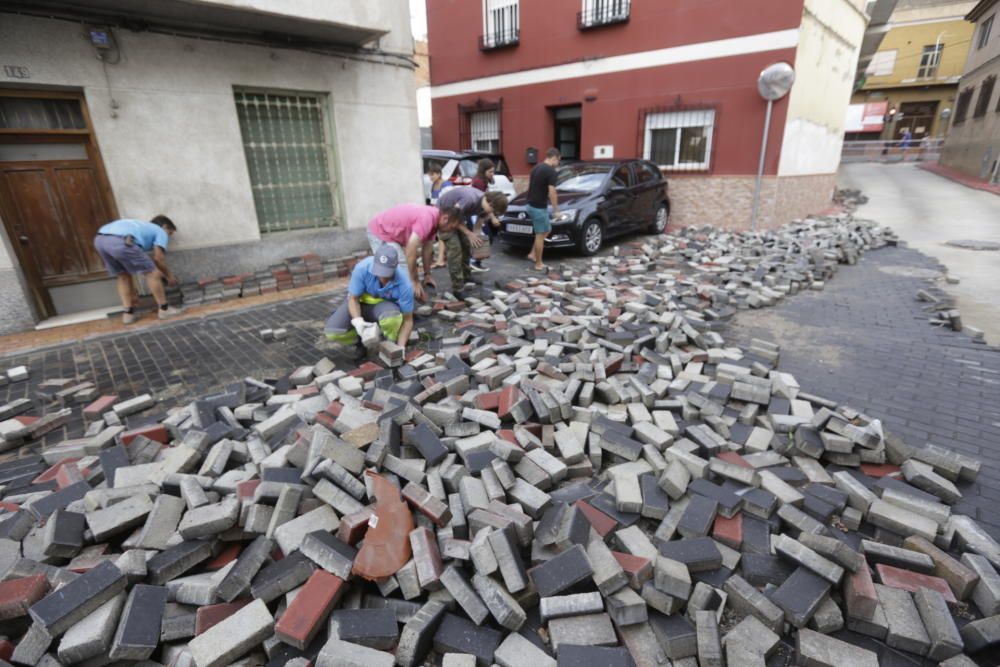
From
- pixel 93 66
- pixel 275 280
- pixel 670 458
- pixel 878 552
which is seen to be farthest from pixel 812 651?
pixel 93 66

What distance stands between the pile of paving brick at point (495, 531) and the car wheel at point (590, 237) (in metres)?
5.42

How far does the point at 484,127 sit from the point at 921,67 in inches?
1488

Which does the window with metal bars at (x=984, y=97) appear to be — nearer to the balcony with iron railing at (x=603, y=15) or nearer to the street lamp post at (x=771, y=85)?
the street lamp post at (x=771, y=85)

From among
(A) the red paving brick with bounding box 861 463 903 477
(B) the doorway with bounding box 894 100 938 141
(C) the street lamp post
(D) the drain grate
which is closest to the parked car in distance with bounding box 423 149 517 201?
(C) the street lamp post

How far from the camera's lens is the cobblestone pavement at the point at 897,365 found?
3.48m

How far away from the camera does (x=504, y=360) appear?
4.43 metres

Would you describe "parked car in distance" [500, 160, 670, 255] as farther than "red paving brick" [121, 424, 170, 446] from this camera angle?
Yes

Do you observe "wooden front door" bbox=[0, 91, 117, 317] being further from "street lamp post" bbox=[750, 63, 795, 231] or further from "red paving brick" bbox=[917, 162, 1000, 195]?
"red paving brick" bbox=[917, 162, 1000, 195]

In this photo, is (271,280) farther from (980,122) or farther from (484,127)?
(980,122)

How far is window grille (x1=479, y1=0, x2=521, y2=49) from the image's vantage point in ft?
47.1

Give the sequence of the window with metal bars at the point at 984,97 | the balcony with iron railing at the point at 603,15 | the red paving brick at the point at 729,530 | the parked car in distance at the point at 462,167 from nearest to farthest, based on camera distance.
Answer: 1. the red paving brick at the point at 729,530
2. the parked car in distance at the point at 462,167
3. the balcony with iron railing at the point at 603,15
4. the window with metal bars at the point at 984,97

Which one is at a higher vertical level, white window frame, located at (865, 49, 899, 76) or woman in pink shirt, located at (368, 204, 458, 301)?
white window frame, located at (865, 49, 899, 76)

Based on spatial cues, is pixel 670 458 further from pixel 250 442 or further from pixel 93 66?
pixel 93 66

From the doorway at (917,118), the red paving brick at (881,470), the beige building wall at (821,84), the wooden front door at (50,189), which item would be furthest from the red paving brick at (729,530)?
the doorway at (917,118)
